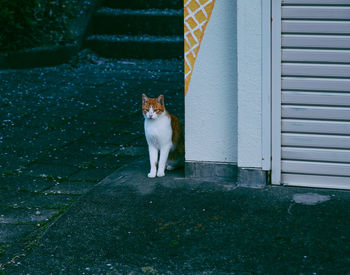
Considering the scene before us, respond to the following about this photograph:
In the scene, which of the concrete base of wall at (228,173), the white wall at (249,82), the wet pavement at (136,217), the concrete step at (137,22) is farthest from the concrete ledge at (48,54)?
the white wall at (249,82)

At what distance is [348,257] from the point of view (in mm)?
3840

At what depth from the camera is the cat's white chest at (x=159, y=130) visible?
211 inches

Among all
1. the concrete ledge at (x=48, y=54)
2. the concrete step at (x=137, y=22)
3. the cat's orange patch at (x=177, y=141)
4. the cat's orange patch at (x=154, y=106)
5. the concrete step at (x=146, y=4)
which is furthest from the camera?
the concrete step at (x=146, y=4)

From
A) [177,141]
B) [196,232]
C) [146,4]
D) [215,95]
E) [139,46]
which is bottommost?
[196,232]

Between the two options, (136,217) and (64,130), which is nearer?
(136,217)

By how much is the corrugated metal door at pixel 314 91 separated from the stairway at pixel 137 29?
642cm

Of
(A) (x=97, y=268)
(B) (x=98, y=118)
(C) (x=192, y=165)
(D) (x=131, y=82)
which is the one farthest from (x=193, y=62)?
(D) (x=131, y=82)

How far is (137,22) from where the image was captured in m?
12.0

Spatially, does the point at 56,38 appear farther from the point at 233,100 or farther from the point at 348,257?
the point at 348,257

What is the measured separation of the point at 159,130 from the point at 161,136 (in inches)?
2.3

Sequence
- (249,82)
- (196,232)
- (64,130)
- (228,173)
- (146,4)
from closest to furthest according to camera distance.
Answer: (196,232)
(249,82)
(228,173)
(64,130)
(146,4)

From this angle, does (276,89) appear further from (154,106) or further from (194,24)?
(154,106)

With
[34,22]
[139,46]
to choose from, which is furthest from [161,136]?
[34,22]

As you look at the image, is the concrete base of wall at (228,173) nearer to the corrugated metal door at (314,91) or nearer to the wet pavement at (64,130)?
the corrugated metal door at (314,91)
